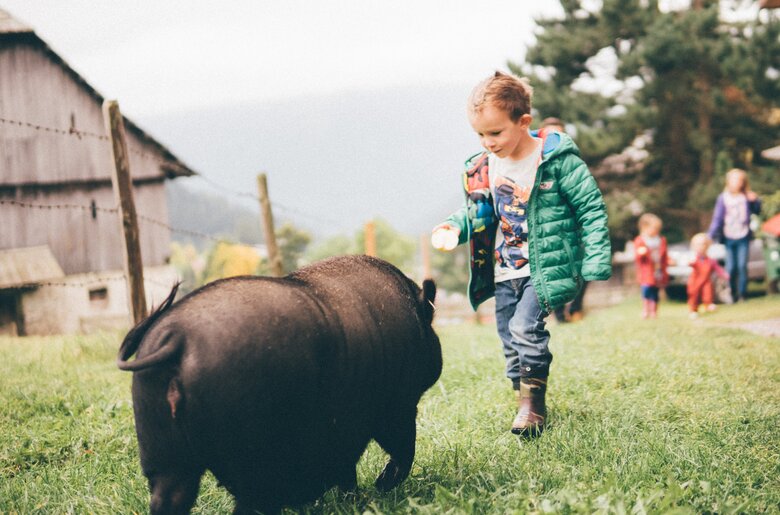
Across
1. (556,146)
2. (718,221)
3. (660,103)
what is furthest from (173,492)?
(660,103)

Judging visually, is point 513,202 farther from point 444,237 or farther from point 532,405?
point 532,405

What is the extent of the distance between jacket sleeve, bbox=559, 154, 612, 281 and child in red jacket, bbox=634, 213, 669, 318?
23.3 feet

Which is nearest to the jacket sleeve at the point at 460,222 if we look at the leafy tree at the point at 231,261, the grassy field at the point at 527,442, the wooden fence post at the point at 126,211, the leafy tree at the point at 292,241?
the grassy field at the point at 527,442

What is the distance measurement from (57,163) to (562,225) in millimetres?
15850

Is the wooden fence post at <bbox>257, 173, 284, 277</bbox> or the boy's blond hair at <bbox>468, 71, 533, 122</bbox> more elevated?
the boy's blond hair at <bbox>468, 71, 533, 122</bbox>

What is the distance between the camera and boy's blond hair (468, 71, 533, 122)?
3283 millimetres

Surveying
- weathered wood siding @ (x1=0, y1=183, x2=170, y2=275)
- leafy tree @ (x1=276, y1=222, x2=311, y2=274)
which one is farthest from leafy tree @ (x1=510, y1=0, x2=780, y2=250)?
leafy tree @ (x1=276, y1=222, x2=311, y2=274)

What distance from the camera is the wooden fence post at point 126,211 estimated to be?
17.8 ft

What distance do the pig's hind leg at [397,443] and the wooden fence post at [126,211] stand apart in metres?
3.36

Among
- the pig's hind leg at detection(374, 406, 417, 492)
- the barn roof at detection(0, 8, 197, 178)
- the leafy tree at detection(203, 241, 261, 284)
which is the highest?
the barn roof at detection(0, 8, 197, 178)

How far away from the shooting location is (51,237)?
666 inches

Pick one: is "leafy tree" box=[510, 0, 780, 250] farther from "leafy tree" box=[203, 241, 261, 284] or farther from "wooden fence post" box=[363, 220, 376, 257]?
"leafy tree" box=[203, 241, 261, 284]

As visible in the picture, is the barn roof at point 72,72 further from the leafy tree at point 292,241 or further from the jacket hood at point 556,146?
the leafy tree at point 292,241

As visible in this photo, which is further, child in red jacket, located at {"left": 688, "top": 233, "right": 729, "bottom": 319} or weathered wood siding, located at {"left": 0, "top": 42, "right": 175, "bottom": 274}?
weathered wood siding, located at {"left": 0, "top": 42, "right": 175, "bottom": 274}
